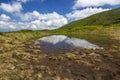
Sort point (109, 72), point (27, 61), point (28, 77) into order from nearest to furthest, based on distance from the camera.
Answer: point (28, 77) < point (109, 72) < point (27, 61)

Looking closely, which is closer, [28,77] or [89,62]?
[28,77]

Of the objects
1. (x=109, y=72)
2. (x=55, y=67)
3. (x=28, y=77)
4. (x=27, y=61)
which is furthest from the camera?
(x=27, y=61)

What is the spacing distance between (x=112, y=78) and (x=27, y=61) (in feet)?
59.1

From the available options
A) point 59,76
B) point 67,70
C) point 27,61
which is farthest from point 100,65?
point 27,61

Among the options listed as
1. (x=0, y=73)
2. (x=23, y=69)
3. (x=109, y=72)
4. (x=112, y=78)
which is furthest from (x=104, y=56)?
(x=0, y=73)

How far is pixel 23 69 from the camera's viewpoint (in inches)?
1421

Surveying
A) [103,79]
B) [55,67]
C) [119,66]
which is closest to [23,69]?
[55,67]

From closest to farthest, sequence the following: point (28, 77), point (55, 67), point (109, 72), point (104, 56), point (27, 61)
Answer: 1. point (28, 77)
2. point (109, 72)
3. point (55, 67)
4. point (27, 61)
5. point (104, 56)

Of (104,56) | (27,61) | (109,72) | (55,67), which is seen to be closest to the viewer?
(109,72)

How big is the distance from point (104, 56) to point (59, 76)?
68.4 ft

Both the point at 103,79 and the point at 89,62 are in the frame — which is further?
the point at 89,62

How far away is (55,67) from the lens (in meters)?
38.6

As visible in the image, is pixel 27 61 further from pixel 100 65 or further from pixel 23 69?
pixel 100 65

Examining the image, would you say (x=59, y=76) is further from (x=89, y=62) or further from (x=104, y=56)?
(x=104, y=56)
